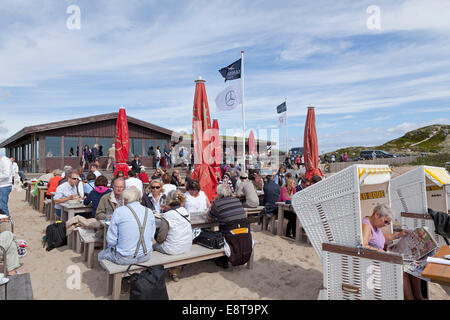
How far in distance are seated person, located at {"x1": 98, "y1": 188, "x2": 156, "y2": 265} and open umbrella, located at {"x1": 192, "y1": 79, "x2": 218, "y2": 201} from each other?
3061mm

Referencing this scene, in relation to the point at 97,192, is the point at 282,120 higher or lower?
higher

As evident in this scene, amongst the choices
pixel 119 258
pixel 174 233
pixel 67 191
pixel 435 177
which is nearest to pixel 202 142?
pixel 174 233

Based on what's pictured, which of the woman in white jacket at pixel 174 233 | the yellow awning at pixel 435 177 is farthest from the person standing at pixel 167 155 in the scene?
the yellow awning at pixel 435 177

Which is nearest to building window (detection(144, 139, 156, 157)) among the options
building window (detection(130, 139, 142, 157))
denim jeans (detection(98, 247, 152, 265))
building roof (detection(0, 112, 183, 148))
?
building window (detection(130, 139, 142, 157))

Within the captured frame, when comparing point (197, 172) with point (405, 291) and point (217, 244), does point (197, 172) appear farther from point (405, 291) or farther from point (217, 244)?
point (405, 291)

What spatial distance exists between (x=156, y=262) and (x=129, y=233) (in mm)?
492

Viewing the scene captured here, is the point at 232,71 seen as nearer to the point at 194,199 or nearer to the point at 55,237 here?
the point at 194,199

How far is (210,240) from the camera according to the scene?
4.44 m

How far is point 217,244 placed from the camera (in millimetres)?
4371

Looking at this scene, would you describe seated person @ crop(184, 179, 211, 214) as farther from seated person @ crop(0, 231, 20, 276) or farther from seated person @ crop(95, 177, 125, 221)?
seated person @ crop(0, 231, 20, 276)

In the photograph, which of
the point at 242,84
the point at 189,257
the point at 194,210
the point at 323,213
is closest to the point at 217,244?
the point at 189,257

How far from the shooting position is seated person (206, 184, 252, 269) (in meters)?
4.40

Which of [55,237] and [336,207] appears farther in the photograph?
[55,237]

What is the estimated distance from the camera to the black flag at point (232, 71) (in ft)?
38.3
